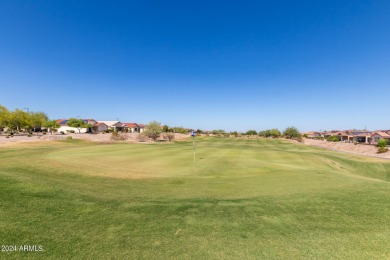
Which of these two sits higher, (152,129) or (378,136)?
(152,129)

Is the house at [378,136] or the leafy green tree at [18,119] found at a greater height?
the leafy green tree at [18,119]

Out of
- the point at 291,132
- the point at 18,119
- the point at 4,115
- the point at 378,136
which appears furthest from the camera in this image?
the point at 291,132

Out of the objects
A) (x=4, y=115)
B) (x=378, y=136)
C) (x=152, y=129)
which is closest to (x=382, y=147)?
(x=378, y=136)

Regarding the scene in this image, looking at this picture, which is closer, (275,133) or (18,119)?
(18,119)

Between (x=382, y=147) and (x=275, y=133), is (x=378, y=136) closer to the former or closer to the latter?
(x=382, y=147)

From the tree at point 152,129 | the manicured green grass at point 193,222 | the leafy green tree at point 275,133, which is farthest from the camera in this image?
the leafy green tree at point 275,133

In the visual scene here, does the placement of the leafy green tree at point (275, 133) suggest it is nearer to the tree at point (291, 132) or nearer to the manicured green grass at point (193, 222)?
the tree at point (291, 132)

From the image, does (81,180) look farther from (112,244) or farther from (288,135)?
(288,135)

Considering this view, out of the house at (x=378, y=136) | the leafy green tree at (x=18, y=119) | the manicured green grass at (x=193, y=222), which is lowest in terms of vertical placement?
the manicured green grass at (x=193, y=222)

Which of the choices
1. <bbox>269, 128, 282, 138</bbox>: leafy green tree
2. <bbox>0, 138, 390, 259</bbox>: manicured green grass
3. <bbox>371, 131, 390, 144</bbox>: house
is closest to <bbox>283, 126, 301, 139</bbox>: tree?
<bbox>269, 128, 282, 138</bbox>: leafy green tree

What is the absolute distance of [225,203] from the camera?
805 cm

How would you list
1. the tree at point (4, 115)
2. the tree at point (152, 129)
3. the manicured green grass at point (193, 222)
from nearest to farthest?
the manicured green grass at point (193, 222), the tree at point (4, 115), the tree at point (152, 129)

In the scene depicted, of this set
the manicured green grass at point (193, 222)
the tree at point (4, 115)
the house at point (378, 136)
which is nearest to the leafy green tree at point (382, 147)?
the house at point (378, 136)

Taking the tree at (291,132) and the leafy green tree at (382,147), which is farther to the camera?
the tree at (291,132)
